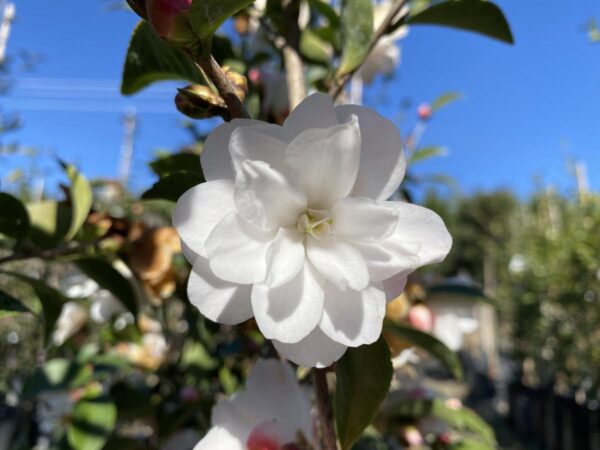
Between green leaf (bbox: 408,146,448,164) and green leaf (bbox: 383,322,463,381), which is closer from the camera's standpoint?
green leaf (bbox: 383,322,463,381)

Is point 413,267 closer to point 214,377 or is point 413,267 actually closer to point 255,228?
point 255,228

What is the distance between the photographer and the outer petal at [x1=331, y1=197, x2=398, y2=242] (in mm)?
320

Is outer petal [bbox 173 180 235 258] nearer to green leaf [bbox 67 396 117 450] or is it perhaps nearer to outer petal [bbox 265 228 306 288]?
outer petal [bbox 265 228 306 288]

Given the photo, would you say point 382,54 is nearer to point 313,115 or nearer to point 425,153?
point 425,153

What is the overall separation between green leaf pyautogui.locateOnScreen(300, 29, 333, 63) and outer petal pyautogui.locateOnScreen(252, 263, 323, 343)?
0.68 metres

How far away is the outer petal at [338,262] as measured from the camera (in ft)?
1.04

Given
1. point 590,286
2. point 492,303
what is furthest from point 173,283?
point 590,286

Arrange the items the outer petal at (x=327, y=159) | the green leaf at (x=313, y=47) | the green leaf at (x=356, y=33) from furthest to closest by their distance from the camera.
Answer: the green leaf at (x=313, y=47) < the green leaf at (x=356, y=33) < the outer petal at (x=327, y=159)

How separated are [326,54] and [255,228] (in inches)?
27.1

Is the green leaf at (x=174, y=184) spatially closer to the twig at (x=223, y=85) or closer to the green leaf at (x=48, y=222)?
the twig at (x=223, y=85)

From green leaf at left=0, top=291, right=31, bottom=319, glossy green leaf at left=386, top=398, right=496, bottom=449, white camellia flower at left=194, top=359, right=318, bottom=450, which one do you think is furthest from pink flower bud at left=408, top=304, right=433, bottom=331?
green leaf at left=0, top=291, right=31, bottom=319

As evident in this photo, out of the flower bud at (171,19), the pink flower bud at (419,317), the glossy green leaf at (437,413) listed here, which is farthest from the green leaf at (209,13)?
the glossy green leaf at (437,413)

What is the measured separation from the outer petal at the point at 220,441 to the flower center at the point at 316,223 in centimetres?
22

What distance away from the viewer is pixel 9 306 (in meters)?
0.42
